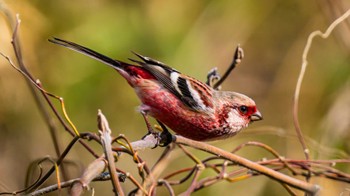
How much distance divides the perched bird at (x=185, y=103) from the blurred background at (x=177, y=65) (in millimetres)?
810

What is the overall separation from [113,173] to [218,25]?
13.0 ft

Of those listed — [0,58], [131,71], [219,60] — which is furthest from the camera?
[219,60]

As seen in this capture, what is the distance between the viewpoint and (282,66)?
21.6ft

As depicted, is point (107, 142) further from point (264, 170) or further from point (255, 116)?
point (255, 116)

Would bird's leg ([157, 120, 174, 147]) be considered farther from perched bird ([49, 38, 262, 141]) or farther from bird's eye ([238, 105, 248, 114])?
bird's eye ([238, 105, 248, 114])

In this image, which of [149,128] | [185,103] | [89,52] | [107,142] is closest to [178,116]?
[185,103]

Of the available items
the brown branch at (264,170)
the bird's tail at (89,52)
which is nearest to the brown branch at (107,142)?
the brown branch at (264,170)

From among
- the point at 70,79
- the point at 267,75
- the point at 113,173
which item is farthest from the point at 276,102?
the point at 113,173

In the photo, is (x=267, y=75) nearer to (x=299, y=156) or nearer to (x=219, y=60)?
(x=219, y=60)

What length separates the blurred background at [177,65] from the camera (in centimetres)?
561

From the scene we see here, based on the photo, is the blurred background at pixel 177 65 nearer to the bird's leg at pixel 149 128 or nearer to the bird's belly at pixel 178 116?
the bird's belly at pixel 178 116

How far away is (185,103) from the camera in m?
4.43

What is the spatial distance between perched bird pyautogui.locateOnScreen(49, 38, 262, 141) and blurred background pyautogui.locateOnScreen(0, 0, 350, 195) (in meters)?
0.81

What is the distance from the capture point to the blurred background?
221 inches
